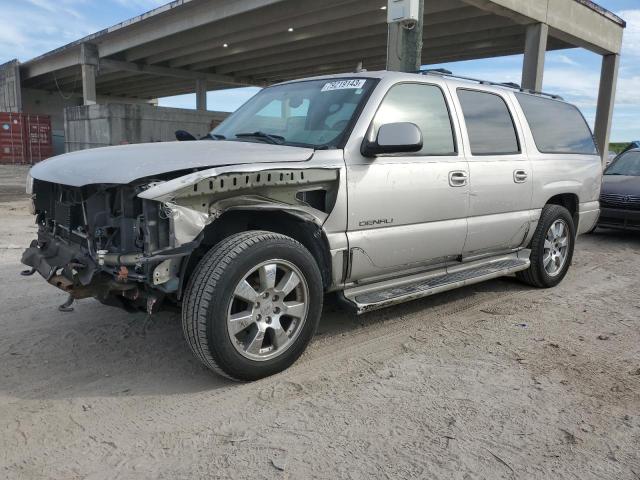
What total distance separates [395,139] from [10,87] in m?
37.7

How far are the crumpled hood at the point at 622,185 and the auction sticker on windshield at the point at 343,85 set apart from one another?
6.34 metres

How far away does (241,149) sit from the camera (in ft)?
11.1

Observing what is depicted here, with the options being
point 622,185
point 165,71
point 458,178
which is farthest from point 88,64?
point 458,178

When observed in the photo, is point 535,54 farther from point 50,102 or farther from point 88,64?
point 50,102

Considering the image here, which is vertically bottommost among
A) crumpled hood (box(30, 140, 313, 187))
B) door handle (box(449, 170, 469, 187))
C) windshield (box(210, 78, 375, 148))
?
door handle (box(449, 170, 469, 187))

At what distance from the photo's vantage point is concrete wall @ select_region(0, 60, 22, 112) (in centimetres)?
3308

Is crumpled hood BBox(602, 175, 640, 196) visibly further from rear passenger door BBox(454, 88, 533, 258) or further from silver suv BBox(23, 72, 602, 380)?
rear passenger door BBox(454, 88, 533, 258)

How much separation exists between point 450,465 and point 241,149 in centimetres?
218

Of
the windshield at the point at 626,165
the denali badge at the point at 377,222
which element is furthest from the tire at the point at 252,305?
the windshield at the point at 626,165

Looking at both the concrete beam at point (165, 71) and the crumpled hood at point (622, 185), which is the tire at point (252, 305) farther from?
the concrete beam at point (165, 71)

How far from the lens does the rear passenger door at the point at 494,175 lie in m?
4.41

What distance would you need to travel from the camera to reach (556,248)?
5535 mm

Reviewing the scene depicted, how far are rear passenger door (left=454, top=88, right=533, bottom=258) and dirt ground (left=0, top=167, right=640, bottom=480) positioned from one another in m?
0.71

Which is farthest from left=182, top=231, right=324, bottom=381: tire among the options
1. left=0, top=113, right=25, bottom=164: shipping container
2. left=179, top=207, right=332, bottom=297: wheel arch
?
left=0, top=113, right=25, bottom=164: shipping container
